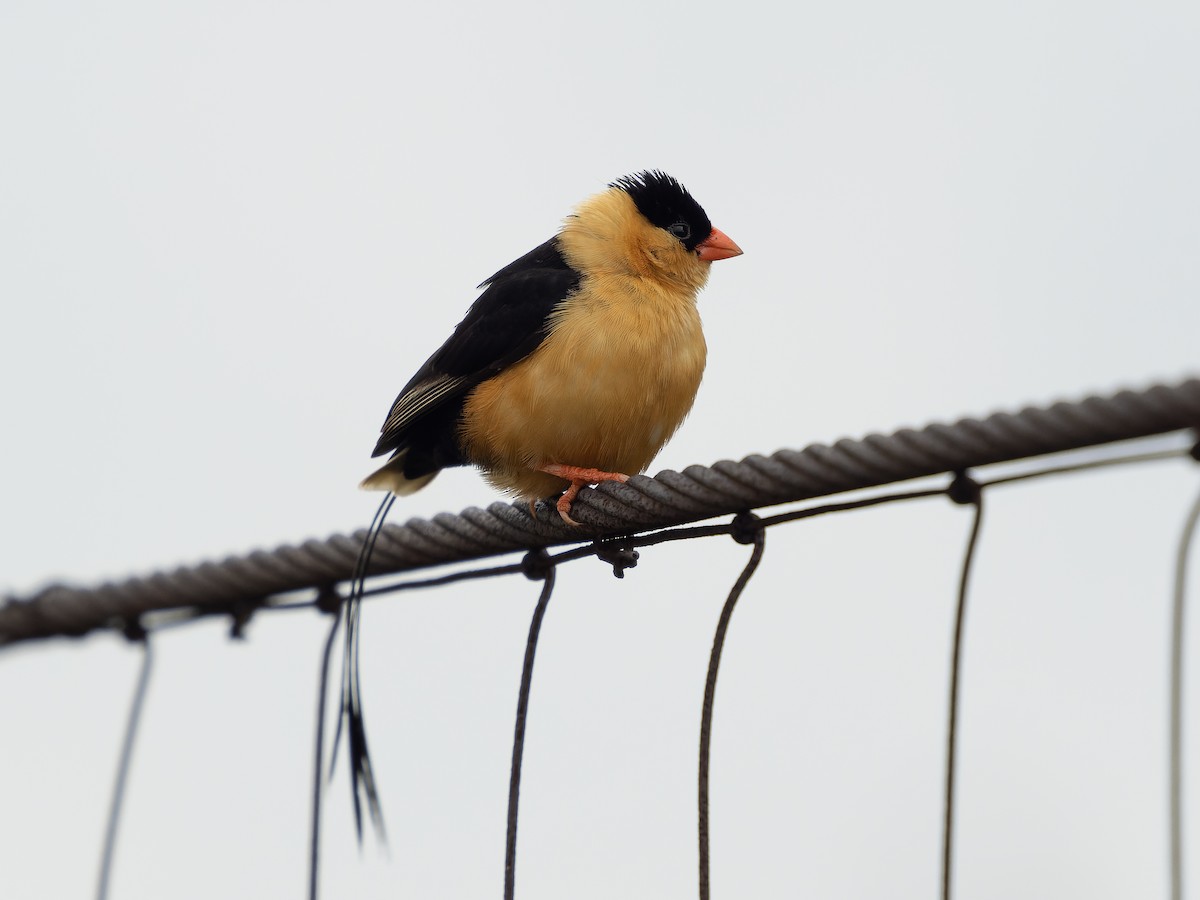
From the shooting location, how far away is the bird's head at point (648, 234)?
4852 millimetres

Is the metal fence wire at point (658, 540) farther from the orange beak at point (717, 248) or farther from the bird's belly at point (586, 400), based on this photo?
the orange beak at point (717, 248)

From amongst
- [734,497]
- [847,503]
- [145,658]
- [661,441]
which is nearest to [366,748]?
[145,658]

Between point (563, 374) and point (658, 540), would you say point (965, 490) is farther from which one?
point (563, 374)

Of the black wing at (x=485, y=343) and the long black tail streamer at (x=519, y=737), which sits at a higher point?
the black wing at (x=485, y=343)

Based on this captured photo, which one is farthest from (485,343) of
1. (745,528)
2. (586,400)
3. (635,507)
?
(745,528)

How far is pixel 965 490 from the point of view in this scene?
2230 millimetres

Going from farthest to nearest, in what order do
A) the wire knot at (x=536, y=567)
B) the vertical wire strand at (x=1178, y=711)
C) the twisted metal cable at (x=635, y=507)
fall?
the wire knot at (x=536, y=567)
the twisted metal cable at (x=635, y=507)
the vertical wire strand at (x=1178, y=711)

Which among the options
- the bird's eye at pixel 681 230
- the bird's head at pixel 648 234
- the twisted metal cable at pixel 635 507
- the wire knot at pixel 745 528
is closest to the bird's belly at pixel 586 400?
the twisted metal cable at pixel 635 507

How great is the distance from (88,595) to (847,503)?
6.39 ft

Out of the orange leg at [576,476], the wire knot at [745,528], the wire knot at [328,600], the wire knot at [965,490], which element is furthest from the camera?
the orange leg at [576,476]

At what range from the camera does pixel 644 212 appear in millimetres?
5180

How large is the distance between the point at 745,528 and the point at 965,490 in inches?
22.0

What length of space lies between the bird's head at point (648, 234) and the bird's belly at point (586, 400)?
1.63ft

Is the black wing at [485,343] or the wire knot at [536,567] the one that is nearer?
the wire knot at [536,567]
